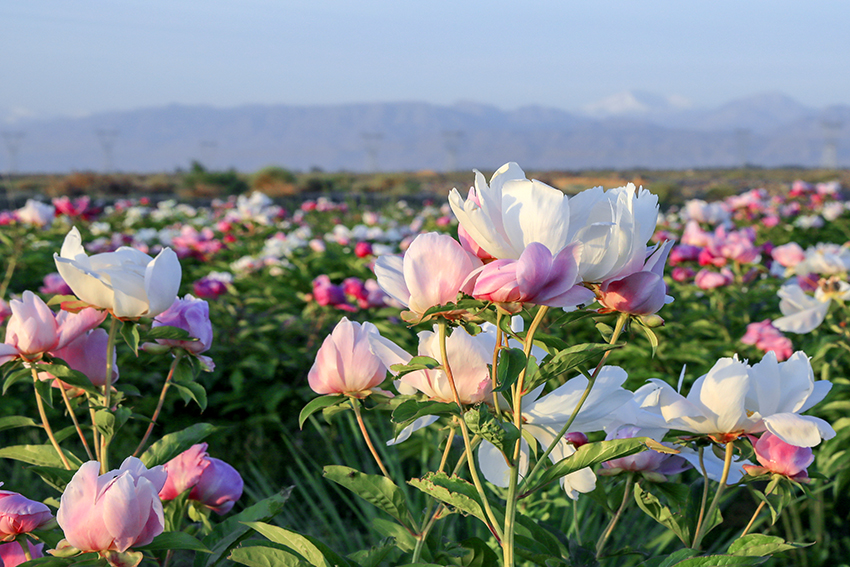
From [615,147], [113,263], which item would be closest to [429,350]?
[113,263]

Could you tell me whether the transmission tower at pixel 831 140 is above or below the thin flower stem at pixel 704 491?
above

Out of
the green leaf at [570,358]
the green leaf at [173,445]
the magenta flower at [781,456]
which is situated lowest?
the green leaf at [173,445]

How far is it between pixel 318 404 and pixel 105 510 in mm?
242

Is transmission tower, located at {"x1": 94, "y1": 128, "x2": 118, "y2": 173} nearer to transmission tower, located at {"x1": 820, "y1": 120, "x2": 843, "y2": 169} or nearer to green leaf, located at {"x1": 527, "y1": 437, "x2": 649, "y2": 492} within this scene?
green leaf, located at {"x1": 527, "y1": 437, "x2": 649, "y2": 492}

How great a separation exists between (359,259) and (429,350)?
3684 mm

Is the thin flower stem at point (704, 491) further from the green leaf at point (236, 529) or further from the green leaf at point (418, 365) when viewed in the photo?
the green leaf at point (236, 529)

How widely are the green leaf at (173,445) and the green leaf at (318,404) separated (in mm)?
206

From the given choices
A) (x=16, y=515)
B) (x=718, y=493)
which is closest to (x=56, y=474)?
(x=16, y=515)

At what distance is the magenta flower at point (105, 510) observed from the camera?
0.68 metres

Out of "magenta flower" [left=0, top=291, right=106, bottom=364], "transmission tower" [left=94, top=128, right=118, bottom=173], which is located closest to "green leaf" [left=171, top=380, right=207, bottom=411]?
"magenta flower" [left=0, top=291, right=106, bottom=364]

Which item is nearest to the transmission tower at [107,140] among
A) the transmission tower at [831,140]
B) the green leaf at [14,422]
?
the green leaf at [14,422]

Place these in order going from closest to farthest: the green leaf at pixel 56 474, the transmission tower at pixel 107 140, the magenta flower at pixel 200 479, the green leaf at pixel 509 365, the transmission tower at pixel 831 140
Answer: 1. the green leaf at pixel 509 365
2. the green leaf at pixel 56 474
3. the magenta flower at pixel 200 479
4. the transmission tower at pixel 107 140
5. the transmission tower at pixel 831 140

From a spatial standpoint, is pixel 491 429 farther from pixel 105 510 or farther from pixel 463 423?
pixel 105 510

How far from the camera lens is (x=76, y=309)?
0.95 metres
